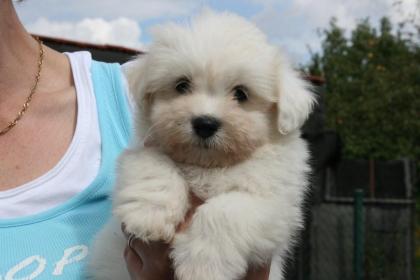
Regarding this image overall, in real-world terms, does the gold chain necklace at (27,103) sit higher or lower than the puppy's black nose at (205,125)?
higher

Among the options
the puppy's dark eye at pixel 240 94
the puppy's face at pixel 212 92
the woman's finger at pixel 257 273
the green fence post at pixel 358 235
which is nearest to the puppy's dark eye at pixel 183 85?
the puppy's face at pixel 212 92

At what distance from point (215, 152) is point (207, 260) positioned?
0.37m

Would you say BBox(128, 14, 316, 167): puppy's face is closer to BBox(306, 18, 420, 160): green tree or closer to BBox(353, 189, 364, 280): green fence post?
BBox(353, 189, 364, 280): green fence post

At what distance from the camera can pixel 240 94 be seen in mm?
2221

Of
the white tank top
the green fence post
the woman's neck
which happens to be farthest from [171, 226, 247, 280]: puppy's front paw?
the green fence post

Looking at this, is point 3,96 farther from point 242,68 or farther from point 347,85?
point 347,85

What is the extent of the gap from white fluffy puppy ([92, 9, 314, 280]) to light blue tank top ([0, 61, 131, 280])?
11 centimetres

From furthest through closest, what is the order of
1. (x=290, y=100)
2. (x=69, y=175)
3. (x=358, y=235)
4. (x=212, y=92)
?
(x=358, y=235) → (x=69, y=175) → (x=290, y=100) → (x=212, y=92)

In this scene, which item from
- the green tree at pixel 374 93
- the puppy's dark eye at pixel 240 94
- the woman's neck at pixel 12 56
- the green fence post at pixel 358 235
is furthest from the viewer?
the green tree at pixel 374 93

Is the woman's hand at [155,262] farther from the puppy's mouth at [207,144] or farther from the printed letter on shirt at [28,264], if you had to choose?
the printed letter on shirt at [28,264]

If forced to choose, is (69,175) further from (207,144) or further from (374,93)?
(374,93)

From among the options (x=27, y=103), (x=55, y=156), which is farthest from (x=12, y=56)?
(x=55, y=156)

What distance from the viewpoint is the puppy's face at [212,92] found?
2.09 m

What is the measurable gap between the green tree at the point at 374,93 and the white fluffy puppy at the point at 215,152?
9.02m
